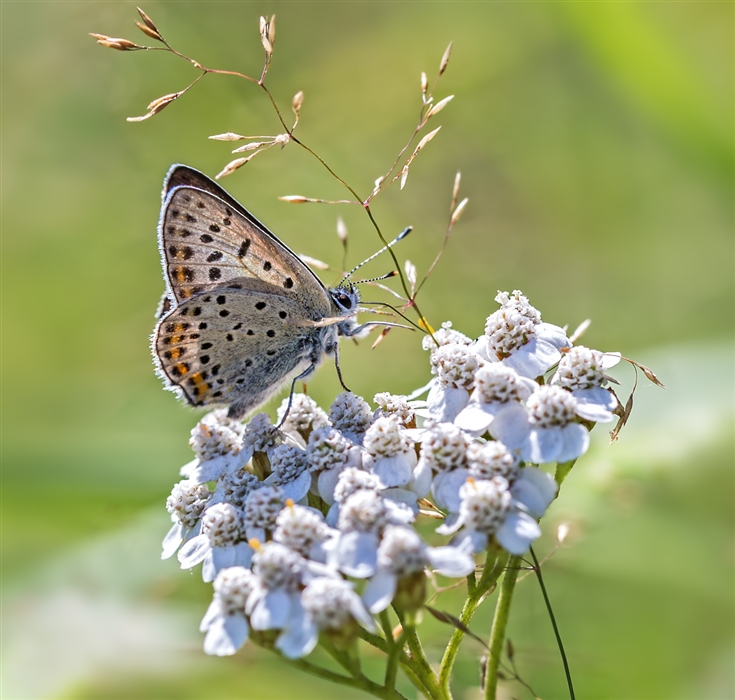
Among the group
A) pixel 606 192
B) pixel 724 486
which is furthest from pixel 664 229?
pixel 724 486

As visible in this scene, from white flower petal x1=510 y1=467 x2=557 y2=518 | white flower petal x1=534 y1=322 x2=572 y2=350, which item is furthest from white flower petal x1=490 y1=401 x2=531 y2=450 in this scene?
white flower petal x1=534 y1=322 x2=572 y2=350

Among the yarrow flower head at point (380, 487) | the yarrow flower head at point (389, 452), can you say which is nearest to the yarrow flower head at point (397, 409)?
the yarrow flower head at point (380, 487)

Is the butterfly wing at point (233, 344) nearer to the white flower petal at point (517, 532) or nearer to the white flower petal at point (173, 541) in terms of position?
the white flower petal at point (173, 541)

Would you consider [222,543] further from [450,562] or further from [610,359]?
[610,359]

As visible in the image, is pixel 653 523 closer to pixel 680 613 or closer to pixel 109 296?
pixel 680 613

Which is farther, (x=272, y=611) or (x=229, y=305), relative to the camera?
(x=229, y=305)

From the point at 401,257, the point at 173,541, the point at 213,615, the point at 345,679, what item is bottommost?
the point at 345,679

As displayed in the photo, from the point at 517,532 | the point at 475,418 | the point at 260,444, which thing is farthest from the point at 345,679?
the point at 260,444
